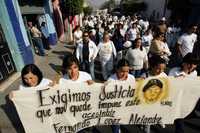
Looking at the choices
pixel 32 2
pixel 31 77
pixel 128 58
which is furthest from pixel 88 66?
pixel 32 2

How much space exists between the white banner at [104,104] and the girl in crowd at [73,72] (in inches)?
4.9

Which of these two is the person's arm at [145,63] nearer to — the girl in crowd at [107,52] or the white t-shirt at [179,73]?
the girl in crowd at [107,52]

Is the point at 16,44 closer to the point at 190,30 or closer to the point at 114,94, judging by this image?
the point at 190,30

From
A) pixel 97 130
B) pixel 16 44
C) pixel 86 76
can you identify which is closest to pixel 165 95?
pixel 86 76

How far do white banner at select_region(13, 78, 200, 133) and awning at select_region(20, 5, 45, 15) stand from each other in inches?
503

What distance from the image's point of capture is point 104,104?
4.58m

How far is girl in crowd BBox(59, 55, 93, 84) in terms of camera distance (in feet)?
14.2

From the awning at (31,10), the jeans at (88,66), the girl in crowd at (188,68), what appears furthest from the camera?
the awning at (31,10)

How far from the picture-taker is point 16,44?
10562 millimetres

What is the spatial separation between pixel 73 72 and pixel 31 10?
44.8 ft

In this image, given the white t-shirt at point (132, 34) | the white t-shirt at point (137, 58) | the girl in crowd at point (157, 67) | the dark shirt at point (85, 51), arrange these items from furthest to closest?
the white t-shirt at point (132, 34) → the dark shirt at point (85, 51) → the white t-shirt at point (137, 58) → the girl in crowd at point (157, 67)

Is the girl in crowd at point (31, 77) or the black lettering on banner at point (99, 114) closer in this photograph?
the girl in crowd at point (31, 77)

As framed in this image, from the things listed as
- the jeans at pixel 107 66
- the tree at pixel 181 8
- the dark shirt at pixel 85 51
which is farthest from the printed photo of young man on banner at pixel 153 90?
the tree at pixel 181 8

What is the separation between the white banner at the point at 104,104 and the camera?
14.1 feet
